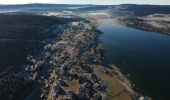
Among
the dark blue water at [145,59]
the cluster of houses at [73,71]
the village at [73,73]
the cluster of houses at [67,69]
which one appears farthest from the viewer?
the dark blue water at [145,59]

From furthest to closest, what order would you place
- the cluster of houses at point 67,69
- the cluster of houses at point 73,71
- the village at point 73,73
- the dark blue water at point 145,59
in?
the dark blue water at point 145,59 → the cluster of houses at point 67,69 → the cluster of houses at point 73,71 → the village at point 73,73

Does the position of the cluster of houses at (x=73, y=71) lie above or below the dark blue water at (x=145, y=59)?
above

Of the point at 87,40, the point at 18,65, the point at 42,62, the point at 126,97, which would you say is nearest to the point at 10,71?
the point at 18,65

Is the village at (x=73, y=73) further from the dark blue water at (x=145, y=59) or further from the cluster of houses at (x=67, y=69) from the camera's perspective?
the dark blue water at (x=145, y=59)

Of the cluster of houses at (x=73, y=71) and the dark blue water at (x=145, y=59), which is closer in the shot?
the cluster of houses at (x=73, y=71)

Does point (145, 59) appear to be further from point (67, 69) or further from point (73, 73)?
point (73, 73)

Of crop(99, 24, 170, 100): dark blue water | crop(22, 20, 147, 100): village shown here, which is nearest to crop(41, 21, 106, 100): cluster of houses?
crop(22, 20, 147, 100): village

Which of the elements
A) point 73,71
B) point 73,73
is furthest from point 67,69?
point 73,73

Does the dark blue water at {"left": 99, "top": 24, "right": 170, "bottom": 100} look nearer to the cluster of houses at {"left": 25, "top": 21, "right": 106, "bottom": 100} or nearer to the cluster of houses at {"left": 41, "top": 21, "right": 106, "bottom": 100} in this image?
the cluster of houses at {"left": 25, "top": 21, "right": 106, "bottom": 100}

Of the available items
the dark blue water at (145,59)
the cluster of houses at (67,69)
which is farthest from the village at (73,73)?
the dark blue water at (145,59)
